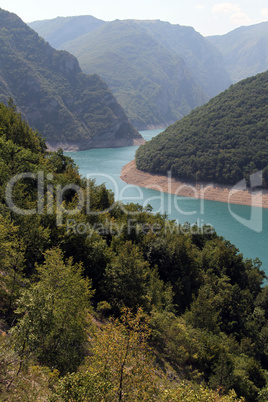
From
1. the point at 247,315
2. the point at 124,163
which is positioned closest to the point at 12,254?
the point at 247,315

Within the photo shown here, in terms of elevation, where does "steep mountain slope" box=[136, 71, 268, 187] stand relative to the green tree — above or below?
above

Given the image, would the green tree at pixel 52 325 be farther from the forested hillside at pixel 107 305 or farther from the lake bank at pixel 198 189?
the lake bank at pixel 198 189

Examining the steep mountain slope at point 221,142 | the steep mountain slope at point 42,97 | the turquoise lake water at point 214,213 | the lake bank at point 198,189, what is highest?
the steep mountain slope at point 42,97

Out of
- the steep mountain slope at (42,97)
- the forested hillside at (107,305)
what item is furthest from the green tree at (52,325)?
the steep mountain slope at (42,97)

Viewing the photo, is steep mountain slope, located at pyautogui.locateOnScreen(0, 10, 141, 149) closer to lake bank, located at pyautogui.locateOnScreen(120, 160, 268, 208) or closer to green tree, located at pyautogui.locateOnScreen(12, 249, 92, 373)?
lake bank, located at pyautogui.locateOnScreen(120, 160, 268, 208)

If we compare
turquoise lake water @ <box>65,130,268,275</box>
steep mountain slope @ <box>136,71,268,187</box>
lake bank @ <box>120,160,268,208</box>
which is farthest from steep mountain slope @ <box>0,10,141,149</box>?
lake bank @ <box>120,160,268,208</box>
